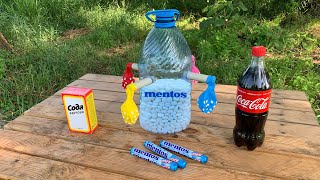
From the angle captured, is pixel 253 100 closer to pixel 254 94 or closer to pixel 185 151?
pixel 254 94

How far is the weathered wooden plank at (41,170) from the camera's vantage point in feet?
3.02

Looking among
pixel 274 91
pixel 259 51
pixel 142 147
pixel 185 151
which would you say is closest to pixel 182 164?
pixel 185 151

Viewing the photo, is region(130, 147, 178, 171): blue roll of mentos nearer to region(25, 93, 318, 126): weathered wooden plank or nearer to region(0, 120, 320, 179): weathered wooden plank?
region(0, 120, 320, 179): weathered wooden plank

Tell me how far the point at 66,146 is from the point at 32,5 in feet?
9.41

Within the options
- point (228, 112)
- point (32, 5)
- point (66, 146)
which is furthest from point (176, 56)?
point (32, 5)

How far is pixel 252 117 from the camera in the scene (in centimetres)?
97

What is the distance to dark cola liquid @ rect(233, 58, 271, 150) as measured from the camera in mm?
936

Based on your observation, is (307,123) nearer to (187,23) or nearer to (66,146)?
(66,146)

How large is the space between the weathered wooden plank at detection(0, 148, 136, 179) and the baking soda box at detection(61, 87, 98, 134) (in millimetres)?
172

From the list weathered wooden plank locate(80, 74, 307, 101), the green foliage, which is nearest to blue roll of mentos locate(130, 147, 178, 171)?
weathered wooden plank locate(80, 74, 307, 101)

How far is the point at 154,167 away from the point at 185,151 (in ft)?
0.36

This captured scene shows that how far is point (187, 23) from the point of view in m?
3.54

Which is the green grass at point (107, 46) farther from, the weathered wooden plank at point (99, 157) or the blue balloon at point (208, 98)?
the blue balloon at point (208, 98)

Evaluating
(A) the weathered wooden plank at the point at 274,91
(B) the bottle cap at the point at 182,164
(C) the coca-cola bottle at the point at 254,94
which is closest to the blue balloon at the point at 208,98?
(C) the coca-cola bottle at the point at 254,94
